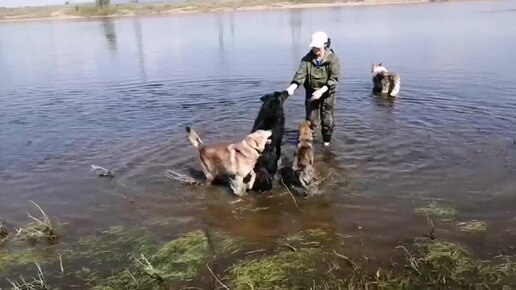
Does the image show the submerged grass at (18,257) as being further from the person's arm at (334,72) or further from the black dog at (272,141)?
the person's arm at (334,72)

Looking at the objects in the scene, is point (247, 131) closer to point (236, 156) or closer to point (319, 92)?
point (319, 92)

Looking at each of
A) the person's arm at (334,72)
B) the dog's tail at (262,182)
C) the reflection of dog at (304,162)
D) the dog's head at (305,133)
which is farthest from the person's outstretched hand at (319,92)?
the dog's tail at (262,182)

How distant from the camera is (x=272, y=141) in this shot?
7688 millimetres

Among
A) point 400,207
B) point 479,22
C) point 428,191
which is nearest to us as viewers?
point 400,207

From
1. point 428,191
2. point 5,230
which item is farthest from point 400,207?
point 5,230

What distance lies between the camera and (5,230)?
614 centimetres

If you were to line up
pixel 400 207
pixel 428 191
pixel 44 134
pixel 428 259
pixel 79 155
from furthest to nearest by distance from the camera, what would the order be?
pixel 44 134 → pixel 79 155 → pixel 428 191 → pixel 400 207 → pixel 428 259

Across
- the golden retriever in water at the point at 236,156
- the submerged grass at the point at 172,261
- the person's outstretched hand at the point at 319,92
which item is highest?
the person's outstretched hand at the point at 319,92

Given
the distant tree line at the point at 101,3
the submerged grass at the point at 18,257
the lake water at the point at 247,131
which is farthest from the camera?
the distant tree line at the point at 101,3

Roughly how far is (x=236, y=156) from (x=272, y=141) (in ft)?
3.24

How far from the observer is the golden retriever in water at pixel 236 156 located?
22.6 ft

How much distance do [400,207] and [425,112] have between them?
5.66 metres

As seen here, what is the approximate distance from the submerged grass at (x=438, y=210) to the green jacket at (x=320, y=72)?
3.09 m

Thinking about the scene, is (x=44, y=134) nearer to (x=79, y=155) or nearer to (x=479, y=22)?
(x=79, y=155)
